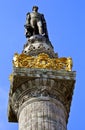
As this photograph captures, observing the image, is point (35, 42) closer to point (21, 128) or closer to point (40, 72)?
point (40, 72)

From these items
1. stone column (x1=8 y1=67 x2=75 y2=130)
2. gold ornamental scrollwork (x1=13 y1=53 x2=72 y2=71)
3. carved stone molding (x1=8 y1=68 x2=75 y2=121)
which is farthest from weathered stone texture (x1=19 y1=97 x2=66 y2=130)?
gold ornamental scrollwork (x1=13 y1=53 x2=72 y2=71)

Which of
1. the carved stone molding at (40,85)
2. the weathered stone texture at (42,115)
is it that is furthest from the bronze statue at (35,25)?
the weathered stone texture at (42,115)

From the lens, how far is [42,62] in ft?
78.4

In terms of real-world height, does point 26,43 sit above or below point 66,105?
above

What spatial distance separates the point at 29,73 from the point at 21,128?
2815mm

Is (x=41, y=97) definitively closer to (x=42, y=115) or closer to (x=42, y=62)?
(x=42, y=115)

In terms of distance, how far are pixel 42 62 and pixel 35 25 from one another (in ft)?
14.7

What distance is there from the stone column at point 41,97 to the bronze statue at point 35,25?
4.69 metres

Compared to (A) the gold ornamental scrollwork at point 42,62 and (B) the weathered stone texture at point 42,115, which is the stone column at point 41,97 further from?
(A) the gold ornamental scrollwork at point 42,62

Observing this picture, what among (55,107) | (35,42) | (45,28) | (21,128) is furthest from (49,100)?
(45,28)

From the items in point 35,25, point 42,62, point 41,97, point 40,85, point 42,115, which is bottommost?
point 42,115

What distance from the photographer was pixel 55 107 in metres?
22.0

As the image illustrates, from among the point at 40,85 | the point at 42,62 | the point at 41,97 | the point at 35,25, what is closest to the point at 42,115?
the point at 41,97

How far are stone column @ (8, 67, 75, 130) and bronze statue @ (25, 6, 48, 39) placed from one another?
4688mm
